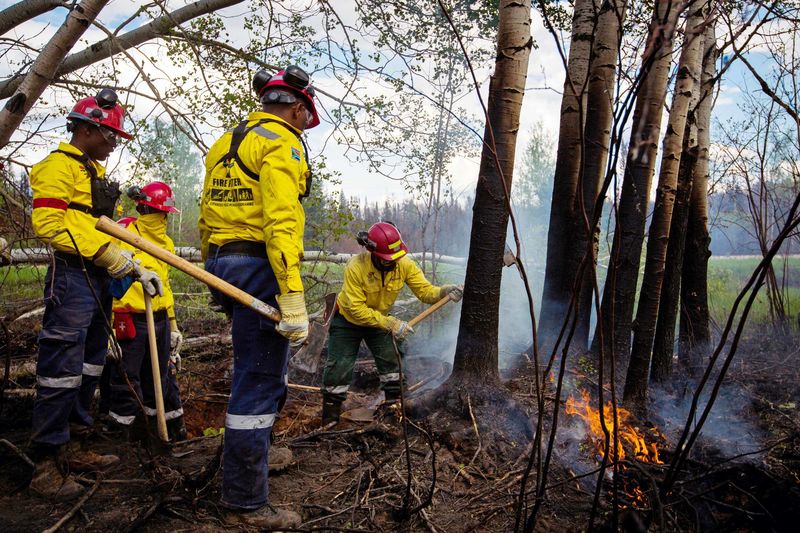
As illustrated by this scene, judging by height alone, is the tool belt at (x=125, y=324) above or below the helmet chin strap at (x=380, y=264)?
below

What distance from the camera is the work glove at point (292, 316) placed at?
9.37ft

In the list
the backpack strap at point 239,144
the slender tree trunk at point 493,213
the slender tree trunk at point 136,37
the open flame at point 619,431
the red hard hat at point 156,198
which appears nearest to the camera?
the backpack strap at point 239,144

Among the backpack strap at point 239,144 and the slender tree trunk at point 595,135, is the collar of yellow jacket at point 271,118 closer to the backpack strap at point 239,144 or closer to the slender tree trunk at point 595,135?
the backpack strap at point 239,144

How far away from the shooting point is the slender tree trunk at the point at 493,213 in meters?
4.21

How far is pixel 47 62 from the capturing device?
12.8 ft

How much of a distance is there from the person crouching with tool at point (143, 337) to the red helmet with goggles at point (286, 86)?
1658 mm

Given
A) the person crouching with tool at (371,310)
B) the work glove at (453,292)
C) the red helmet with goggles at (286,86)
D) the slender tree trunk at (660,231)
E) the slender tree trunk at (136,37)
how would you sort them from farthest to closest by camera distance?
the slender tree trunk at (136,37) → the work glove at (453,292) → the person crouching with tool at (371,310) → the slender tree trunk at (660,231) → the red helmet with goggles at (286,86)

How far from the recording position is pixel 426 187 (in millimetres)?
10898

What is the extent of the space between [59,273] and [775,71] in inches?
453

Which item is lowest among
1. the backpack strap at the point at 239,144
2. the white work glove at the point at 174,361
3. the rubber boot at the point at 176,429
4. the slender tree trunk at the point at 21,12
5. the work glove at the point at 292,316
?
the rubber boot at the point at 176,429

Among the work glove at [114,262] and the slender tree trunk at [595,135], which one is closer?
the work glove at [114,262]

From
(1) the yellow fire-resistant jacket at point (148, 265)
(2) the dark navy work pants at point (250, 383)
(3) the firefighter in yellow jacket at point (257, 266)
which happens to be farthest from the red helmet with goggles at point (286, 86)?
(1) the yellow fire-resistant jacket at point (148, 265)

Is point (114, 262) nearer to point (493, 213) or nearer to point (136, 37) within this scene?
point (493, 213)

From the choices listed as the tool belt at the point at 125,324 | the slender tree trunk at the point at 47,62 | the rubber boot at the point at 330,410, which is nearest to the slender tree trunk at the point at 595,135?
the rubber boot at the point at 330,410
